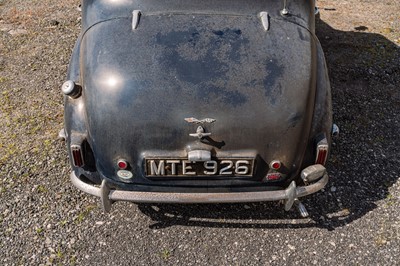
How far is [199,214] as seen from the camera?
11.8 ft

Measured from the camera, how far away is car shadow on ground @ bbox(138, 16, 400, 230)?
3578 millimetres

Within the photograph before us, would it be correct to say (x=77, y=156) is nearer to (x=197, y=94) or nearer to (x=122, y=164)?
(x=122, y=164)

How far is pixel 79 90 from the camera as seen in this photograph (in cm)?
315

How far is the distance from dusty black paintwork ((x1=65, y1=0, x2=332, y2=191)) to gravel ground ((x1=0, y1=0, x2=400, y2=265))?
54 cm

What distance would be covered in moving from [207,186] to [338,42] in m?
3.94

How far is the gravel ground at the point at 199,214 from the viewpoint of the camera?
3.28m

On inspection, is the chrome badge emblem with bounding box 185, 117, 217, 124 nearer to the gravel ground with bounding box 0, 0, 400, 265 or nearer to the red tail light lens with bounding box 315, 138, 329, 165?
the red tail light lens with bounding box 315, 138, 329, 165

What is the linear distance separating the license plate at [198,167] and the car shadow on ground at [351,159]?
2.40 feet

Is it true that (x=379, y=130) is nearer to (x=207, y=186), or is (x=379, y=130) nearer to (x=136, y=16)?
(x=207, y=186)

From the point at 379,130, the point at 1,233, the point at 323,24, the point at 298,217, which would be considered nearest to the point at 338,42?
the point at 323,24

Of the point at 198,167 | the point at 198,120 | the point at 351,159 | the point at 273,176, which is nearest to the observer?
the point at 198,120

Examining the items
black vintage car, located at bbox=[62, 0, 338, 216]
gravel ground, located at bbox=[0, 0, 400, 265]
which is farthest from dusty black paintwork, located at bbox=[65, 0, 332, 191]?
gravel ground, located at bbox=[0, 0, 400, 265]

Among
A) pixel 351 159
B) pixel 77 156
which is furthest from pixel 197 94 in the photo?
pixel 351 159

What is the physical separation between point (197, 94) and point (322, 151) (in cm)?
103
